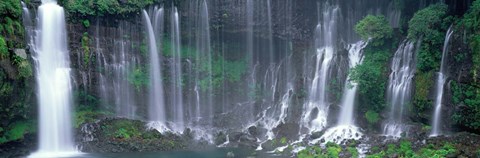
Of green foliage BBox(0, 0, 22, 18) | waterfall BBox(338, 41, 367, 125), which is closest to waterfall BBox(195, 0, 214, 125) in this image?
waterfall BBox(338, 41, 367, 125)

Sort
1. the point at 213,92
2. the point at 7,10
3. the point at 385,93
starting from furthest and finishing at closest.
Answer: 1. the point at 213,92
2. the point at 385,93
3. the point at 7,10

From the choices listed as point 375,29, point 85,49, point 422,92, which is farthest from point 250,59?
point 422,92

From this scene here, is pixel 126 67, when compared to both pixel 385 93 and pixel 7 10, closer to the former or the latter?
pixel 7 10

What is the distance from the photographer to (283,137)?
98.0ft

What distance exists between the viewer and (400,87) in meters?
27.1

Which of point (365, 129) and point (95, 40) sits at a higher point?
point (95, 40)

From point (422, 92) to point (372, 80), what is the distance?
10.9 ft

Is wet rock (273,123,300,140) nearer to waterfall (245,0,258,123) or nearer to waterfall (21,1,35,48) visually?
waterfall (245,0,258,123)

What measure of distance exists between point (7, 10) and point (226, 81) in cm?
1624

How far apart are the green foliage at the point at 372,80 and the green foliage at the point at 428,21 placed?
3002mm

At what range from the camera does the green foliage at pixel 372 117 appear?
2780 centimetres

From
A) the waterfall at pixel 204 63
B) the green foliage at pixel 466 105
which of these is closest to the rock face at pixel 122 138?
the waterfall at pixel 204 63

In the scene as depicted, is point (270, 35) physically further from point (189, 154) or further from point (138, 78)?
point (189, 154)

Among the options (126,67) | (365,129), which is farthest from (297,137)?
(126,67)
